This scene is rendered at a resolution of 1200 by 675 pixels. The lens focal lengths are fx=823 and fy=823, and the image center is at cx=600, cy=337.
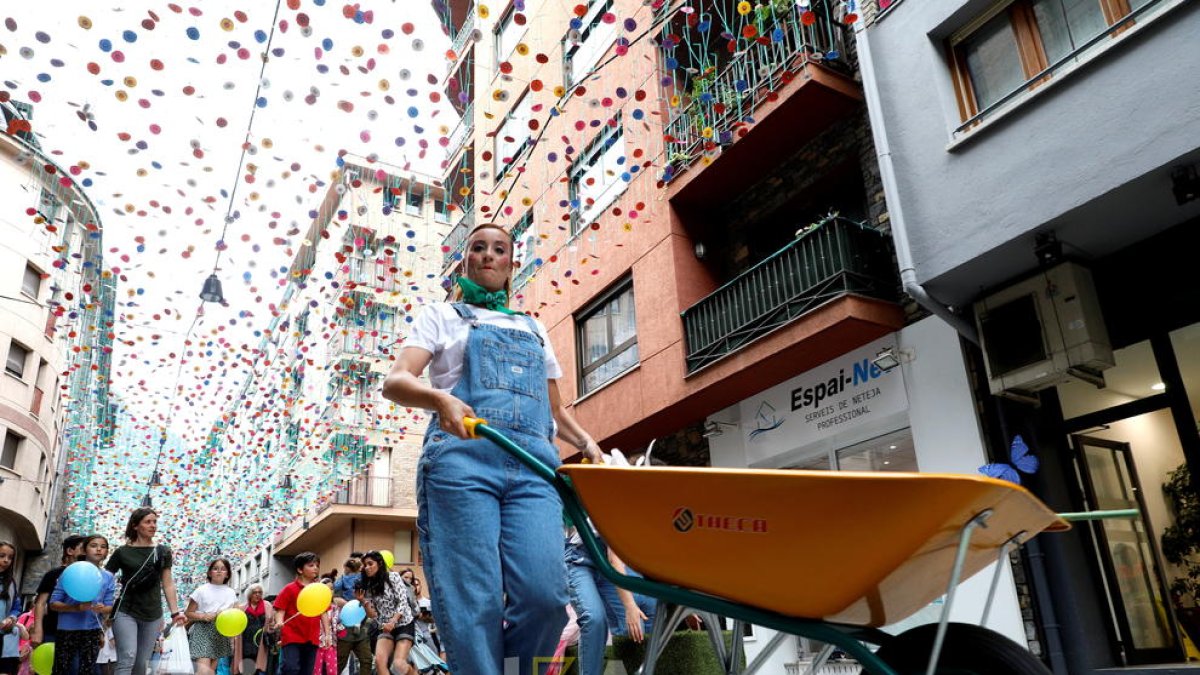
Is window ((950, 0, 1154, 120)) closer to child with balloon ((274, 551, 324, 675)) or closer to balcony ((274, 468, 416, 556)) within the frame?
child with balloon ((274, 551, 324, 675))

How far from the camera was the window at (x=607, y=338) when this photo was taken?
521 inches

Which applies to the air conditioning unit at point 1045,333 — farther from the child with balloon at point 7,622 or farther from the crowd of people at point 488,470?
the child with balloon at point 7,622

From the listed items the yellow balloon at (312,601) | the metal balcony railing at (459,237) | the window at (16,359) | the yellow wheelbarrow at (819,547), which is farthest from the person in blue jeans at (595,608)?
the window at (16,359)

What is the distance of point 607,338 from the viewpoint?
13922mm

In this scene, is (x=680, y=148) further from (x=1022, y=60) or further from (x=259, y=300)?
(x=259, y=300)

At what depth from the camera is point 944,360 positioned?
8539 millimetres

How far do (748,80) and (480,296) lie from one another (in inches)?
362

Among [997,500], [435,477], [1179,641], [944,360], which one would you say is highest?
[944,360]

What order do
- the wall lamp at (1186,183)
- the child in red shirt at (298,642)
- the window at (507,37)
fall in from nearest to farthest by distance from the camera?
1. the wall lamp at (1186,183)
2. the child in red shirt at (298,642)
3. the window at (507,37)

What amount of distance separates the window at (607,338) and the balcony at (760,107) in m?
2.14

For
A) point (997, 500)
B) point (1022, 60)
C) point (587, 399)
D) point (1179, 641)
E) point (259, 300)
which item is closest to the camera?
point (997, 500)

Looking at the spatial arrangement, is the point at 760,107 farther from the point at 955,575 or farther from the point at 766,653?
the point at 955,575

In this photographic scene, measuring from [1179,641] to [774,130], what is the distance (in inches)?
270

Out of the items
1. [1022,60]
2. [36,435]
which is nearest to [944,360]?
[1022,60]
